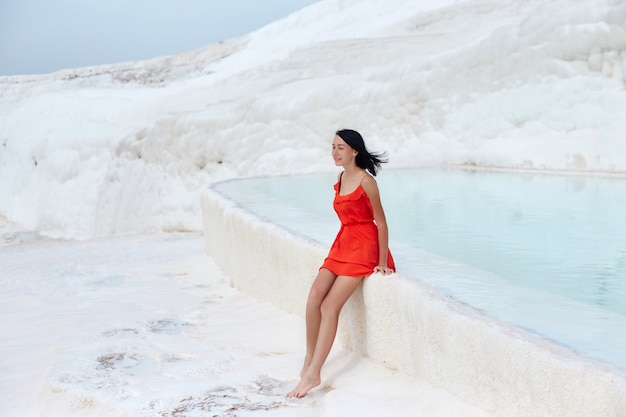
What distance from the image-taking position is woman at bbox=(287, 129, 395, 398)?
316 centimetres

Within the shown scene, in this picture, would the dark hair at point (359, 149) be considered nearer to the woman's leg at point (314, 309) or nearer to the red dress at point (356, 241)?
the red dress at point (356, 241)

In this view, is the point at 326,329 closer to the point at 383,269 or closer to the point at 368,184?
the point at 383,269

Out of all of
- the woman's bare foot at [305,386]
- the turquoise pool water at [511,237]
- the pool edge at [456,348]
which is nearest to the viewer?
the pool edge at [456,348]

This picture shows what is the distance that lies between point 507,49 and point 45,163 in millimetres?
9244

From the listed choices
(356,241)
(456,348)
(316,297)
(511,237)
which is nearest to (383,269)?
(356,241)

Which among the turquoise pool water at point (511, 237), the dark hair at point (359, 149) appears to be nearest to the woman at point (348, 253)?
the dark hair at point (359, 149)

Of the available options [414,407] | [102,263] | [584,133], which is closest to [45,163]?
[102,263]

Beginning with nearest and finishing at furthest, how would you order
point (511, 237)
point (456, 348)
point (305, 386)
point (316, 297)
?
point (456, 348), point (305, 386), point (316, 297), point (511, 237)

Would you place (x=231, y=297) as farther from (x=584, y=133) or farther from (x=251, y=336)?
(x=584, y=133)

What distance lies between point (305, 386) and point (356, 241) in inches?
25.9

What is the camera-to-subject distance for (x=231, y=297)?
511 centimetres

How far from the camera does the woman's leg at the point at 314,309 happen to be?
3.20 meters

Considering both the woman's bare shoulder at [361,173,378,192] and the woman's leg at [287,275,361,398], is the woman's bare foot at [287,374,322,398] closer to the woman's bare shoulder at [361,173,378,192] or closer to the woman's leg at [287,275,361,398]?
the woman's leg at [287,275,361,398]

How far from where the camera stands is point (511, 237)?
14.9 feet
